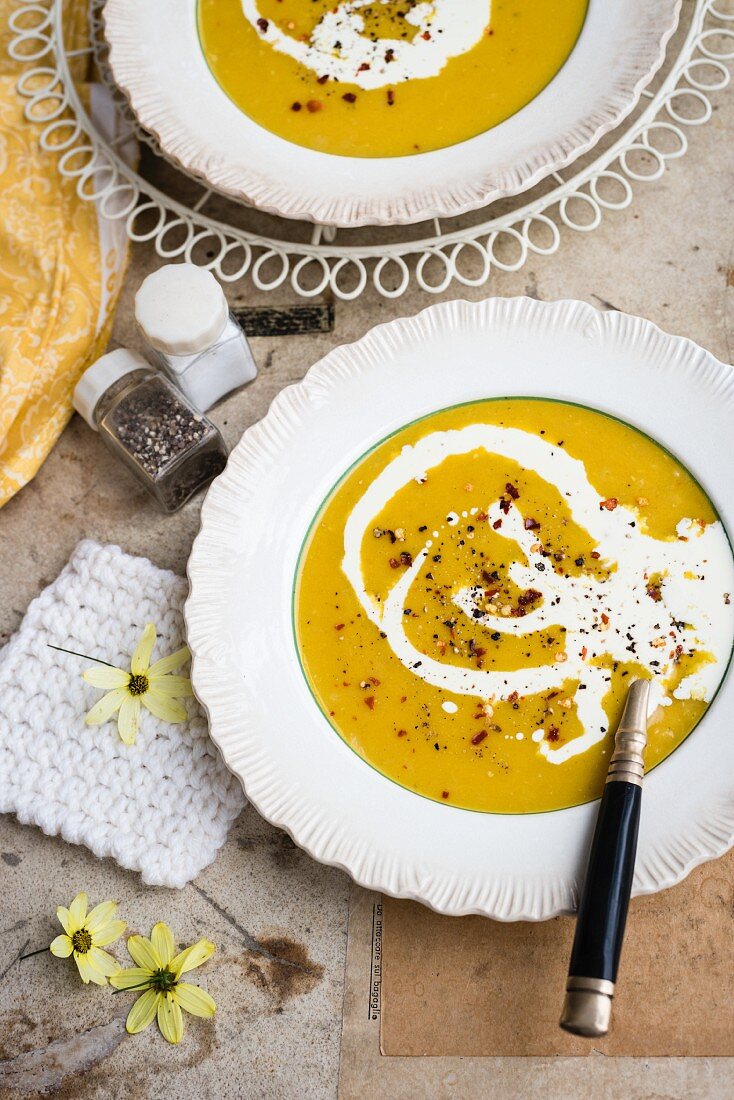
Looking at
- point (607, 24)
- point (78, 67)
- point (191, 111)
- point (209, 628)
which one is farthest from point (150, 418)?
point (607, 24)

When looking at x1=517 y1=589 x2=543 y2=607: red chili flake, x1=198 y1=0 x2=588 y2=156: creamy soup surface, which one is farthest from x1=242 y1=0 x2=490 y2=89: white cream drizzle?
x1=517 y1=589 x2=543 y2=607: red chili flake

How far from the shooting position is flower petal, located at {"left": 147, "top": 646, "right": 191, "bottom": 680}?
989 millimetres

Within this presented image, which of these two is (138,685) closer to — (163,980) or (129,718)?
(129,718)

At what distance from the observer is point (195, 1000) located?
0.94 meters

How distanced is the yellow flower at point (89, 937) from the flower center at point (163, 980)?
4 cm

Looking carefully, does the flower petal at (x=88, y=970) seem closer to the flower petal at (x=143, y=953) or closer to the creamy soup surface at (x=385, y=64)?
the flower petal at (x=143, y=953)

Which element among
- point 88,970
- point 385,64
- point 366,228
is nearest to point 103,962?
point 88,970

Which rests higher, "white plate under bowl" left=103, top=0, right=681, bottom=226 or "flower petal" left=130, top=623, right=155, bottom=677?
"white plate under bowl" left=103, top=0, right=681, bottom=226

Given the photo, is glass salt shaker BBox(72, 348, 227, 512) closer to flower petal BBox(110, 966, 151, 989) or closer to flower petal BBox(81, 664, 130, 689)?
flower petal BBox(81, 664, 130, 689)

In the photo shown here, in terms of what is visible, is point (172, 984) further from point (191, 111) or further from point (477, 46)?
point (477, 46)

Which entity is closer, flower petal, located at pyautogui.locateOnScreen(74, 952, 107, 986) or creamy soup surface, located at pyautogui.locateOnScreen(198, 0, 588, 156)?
flower petal, located at pyautogui.locateOnScreen(74, 952, 107, 986)

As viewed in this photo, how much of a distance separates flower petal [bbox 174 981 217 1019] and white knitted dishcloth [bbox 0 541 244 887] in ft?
0.32

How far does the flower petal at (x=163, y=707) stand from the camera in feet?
3.23

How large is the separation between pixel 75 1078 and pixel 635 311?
1.01 m
